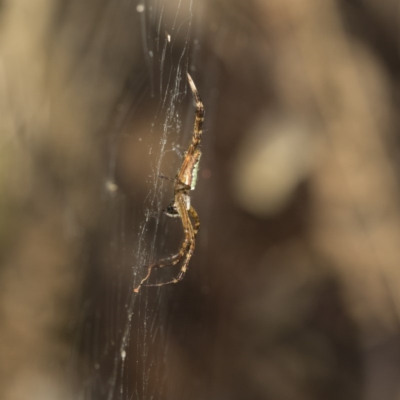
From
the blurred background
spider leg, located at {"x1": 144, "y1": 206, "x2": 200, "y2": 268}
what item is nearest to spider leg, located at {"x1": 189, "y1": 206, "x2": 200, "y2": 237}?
spider leg, located at {"x1": 144, "y1": 206, "x2": 200, "y2": 268}

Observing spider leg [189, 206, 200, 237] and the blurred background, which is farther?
the blurred background

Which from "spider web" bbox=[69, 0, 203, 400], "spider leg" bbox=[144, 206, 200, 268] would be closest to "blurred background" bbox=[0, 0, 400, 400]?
"spider web" bbox=[69, 0, 203, 400]

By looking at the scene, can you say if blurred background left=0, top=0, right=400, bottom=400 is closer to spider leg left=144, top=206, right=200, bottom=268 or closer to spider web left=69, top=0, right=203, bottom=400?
spider web left=69, top=0, right=203, bottom=400

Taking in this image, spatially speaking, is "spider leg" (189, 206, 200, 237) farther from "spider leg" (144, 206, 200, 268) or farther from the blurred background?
the blurred background

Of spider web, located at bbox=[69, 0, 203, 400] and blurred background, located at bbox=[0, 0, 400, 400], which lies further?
blurred background, located at bbox=[0, 0, 400, 400]

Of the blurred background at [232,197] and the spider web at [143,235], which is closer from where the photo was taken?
the spider web at [143,235]

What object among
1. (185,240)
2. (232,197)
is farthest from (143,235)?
(232,197)

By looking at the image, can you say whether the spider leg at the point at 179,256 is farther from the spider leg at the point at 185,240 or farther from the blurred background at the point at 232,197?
the blurred background at the point at 232,197

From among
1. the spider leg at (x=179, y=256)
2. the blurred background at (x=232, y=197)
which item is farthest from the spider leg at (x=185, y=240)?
the blurred background at (x=232, y=197)
